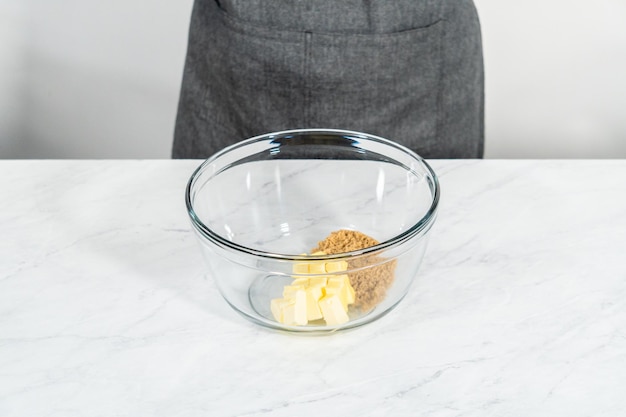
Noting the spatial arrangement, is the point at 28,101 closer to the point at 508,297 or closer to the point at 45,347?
the point at 45,347

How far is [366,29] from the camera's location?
3.90ft

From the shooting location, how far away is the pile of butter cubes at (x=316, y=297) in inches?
26.5

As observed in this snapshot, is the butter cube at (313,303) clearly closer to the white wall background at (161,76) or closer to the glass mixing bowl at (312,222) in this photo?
the glass mixing bowl at (312,222)

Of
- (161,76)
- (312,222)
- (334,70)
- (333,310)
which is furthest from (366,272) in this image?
(161,76)

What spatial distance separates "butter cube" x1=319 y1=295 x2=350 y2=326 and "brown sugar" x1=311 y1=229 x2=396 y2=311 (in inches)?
0.8

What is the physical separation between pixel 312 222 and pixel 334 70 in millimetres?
395

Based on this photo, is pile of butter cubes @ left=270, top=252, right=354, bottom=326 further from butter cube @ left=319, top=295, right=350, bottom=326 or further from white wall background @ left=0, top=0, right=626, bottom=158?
white wall background @ left=0, top=0, right=626, bottom=158

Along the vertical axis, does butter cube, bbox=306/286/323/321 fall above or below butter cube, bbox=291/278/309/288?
below

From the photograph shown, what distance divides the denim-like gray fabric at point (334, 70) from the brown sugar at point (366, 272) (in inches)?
19.2

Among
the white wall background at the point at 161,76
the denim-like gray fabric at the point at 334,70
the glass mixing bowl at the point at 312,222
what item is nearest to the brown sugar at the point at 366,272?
the glass mixing bowl at the point at 312,222

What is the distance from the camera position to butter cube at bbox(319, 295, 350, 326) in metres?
0.69

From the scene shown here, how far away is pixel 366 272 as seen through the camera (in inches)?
27.5

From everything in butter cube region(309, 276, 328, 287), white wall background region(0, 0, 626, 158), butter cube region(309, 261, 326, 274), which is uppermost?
butter cube region(309, 261, 326, 274)

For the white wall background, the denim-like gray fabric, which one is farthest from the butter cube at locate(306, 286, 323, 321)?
the white wall background
